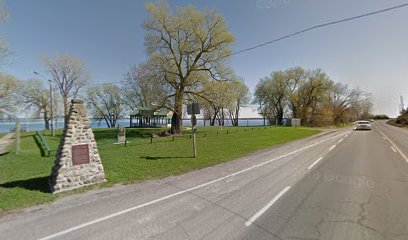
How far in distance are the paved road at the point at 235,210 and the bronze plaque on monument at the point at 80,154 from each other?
1.40 meters

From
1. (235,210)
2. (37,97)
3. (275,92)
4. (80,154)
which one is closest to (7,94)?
(37,97)

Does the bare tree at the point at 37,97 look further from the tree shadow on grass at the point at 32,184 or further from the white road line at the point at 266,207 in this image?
the white road line at the point at 266,207

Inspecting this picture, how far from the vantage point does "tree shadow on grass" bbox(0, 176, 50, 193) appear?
691 cm

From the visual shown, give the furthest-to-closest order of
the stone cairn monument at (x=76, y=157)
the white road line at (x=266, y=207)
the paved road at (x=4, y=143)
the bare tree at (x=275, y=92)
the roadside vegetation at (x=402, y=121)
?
1. the bare tree at (x=275, y=92)
2. the roadside vegetation at (x=402, y=121)
3. the paved road at (x=4, y=143)
4. the stone cairn monument at (x=76, y=157)
5. the white road line at (x=266, y=207)

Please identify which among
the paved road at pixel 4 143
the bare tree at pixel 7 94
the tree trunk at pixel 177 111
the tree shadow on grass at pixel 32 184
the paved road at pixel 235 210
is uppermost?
the bare tree at pixel 7 94

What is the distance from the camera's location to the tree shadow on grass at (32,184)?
6907 mm

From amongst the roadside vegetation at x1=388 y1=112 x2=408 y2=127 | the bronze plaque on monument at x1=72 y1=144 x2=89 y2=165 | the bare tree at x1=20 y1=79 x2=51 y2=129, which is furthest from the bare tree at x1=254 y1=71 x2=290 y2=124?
the bronze plaque on monument at x1=72 y1=144 x2=89 y2=165

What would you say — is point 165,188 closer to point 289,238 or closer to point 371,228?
point 289,238

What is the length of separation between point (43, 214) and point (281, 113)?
2577 inches

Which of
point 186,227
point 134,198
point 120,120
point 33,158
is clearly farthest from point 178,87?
point 120,120

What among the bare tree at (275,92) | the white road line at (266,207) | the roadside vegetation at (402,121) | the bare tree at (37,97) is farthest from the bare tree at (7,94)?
the roadside vegetation at (402,121)

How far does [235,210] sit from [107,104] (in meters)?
63.8

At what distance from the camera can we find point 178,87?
26.9 m

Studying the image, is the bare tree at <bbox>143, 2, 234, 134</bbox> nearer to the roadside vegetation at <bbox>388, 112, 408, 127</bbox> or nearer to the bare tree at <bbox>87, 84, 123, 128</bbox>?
the bare tree at <bbox>87, 84, 123, 128</bbox>
